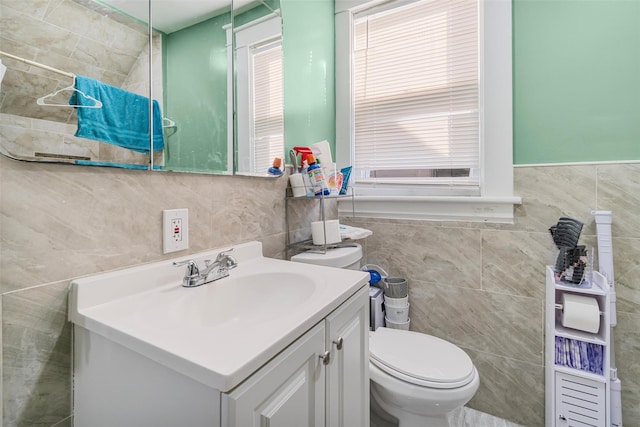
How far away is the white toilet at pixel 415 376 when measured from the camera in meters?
1.02

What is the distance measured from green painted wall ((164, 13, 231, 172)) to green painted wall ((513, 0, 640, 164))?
1.34m

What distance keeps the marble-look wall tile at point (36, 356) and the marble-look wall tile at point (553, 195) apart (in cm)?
169

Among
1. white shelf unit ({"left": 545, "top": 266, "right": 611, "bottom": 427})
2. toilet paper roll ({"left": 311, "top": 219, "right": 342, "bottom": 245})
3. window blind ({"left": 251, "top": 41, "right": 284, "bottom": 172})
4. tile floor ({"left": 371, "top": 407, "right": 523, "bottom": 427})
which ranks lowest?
tile floor ({"left": 371, "top": 407, "right": 523, "bottom": 427})

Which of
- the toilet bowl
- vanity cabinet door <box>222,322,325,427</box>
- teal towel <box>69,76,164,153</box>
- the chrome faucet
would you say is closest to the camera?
A: vanity cabinet door <box>222,322,325,427</box>

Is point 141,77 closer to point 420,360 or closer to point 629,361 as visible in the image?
point 420,360

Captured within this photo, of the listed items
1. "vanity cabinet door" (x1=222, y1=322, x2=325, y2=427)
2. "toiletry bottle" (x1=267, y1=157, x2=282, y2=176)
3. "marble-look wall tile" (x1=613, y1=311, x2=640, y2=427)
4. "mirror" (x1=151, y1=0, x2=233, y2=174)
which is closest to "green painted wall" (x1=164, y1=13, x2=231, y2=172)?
"mirror" (x1=151, y1=0, x2=233, y2=174)

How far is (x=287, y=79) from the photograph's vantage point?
4.65 feet

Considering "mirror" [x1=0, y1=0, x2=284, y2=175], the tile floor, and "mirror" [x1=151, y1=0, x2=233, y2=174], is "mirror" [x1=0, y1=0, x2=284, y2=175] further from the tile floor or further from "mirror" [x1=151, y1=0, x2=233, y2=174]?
the tile floor

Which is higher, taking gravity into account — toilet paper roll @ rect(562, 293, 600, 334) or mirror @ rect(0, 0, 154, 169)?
mirror @ rect(0, 0, 154, 169)

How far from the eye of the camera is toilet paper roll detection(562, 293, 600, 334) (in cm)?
108

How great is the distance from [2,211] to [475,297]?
1724 millimetres

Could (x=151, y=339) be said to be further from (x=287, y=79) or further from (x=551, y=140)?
(x=551, y=140)

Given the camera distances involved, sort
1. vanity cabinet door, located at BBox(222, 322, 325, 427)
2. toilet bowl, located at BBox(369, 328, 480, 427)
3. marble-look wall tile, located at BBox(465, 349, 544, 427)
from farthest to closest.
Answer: marble-look wall tile, located at BBox(465, 349, 544, 427)
toilet bowl, located at BBox(369, 328, 480, 427)
vanity cabinet door, located at BBox(222, 322, 325, 427)

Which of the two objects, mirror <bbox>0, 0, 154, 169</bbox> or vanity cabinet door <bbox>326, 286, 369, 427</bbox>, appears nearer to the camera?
Answer: mirror <bbox>0, 0, 154, 169</bbox>
